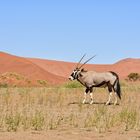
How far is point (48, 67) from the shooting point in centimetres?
9806

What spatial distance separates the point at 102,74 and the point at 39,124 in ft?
28.1

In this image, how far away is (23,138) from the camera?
9.81 metres

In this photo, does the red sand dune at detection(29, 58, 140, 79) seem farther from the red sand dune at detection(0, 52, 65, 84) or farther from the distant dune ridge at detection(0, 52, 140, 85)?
the red sand dune at detection(0, 52, 65, 84)

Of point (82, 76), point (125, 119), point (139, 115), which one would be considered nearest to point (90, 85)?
point (82, 76)

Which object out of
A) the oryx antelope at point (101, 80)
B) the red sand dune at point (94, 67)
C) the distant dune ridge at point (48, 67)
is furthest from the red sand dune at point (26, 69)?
the oryx antelope at point (101, 80)

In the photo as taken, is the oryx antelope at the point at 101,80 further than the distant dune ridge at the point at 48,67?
No

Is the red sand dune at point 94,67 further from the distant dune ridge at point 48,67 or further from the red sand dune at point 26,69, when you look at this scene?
the red sand dune at point 26,69

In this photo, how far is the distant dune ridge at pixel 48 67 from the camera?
192 feet

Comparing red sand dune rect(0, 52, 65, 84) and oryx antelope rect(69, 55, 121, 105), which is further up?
red sand dune rect(0, 52, 65, 84)

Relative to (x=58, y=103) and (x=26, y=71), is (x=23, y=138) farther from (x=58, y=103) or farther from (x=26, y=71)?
(x=26, y=71)

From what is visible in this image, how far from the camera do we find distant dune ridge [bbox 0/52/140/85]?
192ft

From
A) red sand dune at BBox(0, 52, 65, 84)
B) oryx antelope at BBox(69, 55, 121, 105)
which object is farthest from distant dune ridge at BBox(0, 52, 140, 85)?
oryx antelope at BBox(69, 55, 121, 105)

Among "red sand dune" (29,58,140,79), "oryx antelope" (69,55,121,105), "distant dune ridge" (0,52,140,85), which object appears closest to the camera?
"oryx antelope" (69,55,121,105)

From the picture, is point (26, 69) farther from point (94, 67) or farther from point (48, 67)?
point (94, 67)
